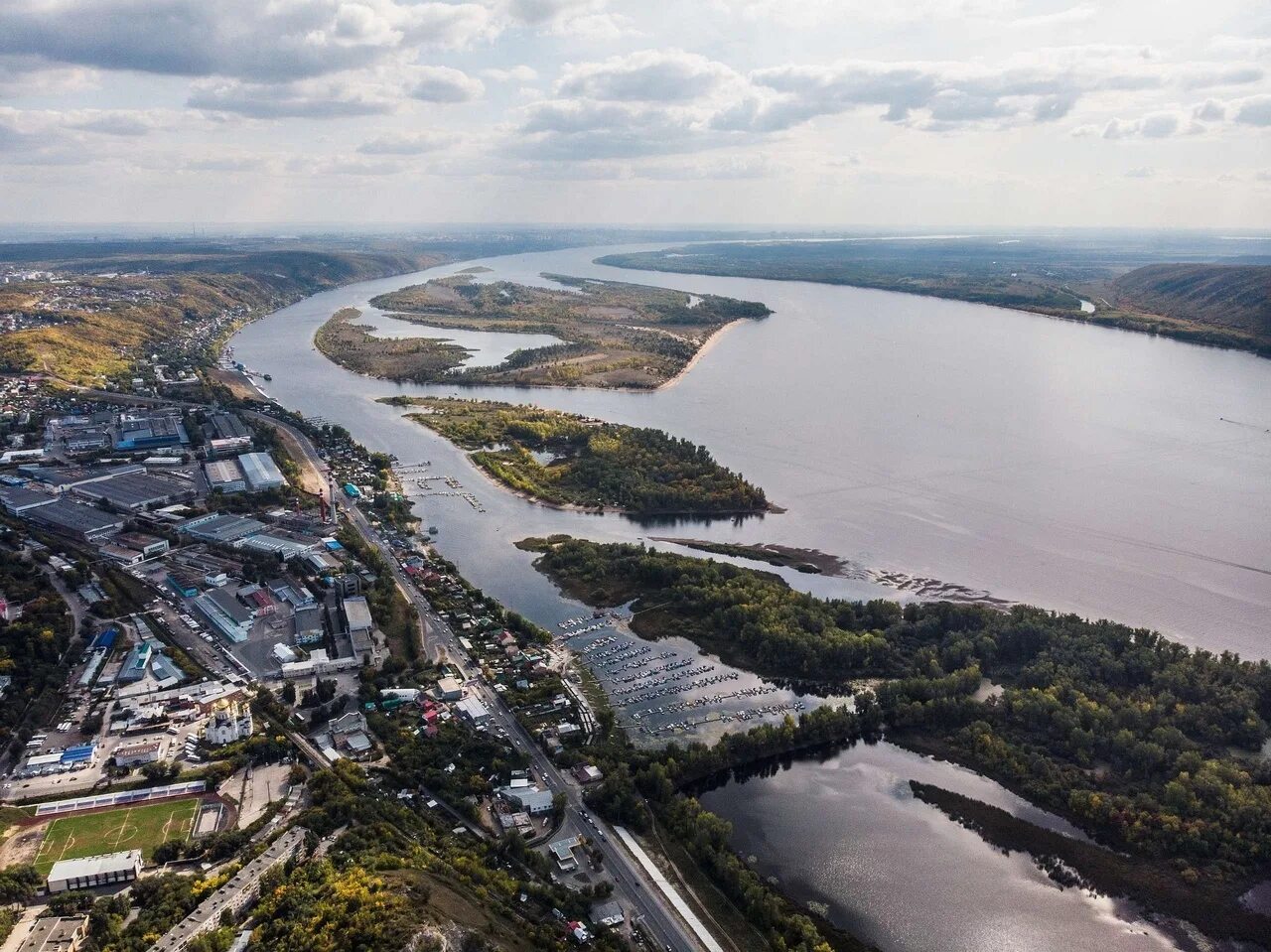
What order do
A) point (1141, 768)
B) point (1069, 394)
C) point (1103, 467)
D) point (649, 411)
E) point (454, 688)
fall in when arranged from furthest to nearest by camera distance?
point (1069, 394)
point (649, 411)
point (1103, 467)
point (454, 688)
point (1141, 768)

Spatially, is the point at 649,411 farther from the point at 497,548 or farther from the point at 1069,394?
the point at 1069,394

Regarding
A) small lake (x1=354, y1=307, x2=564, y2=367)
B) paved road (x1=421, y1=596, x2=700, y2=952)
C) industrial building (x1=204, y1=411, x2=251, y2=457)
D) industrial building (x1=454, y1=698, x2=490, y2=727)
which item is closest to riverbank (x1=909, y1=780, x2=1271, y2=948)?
paved road (x1=421, y1=596, x2=700, y2=952)

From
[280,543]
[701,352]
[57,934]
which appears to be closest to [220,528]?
[280,543]

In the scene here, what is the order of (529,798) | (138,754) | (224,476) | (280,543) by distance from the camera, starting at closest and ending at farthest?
1. (529,798)
2. (138,754)
3. (280,543)
4. (224,476)

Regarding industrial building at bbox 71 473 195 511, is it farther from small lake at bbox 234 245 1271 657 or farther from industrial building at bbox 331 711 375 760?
industrial building at bbox 331 711 375 760

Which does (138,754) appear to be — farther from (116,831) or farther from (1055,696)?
(1055,696)

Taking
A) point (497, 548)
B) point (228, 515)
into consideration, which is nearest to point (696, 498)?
Answer: point (497, 548)
